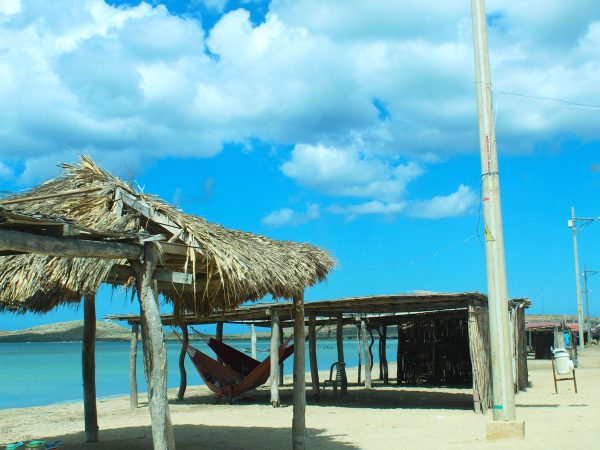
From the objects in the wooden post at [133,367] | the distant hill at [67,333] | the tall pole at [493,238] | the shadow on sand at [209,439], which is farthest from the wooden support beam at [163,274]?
the distant hill at [67,333]

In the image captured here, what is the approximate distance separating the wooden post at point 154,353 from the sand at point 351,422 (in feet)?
9.07

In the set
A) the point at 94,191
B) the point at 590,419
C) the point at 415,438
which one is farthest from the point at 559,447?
the point at 94,191

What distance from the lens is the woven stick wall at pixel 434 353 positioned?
1628cm

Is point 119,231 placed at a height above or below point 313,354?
above

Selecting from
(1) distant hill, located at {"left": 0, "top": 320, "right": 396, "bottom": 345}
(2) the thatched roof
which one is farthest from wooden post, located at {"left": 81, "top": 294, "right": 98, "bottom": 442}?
(1) distant hill, located at {"left": 0, "top": 320, "right": 396, "bottom": 345}

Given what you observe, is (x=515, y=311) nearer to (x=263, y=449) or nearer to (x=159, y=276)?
(x=263, y=449)

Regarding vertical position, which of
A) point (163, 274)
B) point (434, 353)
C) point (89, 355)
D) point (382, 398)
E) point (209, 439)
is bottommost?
point (382, 398)

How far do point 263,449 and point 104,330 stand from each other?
90877mm

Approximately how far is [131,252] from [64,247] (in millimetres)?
612

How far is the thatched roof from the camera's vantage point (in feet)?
16.3

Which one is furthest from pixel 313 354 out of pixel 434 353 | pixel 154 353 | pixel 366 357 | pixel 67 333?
pixel 67 333

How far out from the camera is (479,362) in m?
10.3

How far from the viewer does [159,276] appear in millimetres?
A: 5176

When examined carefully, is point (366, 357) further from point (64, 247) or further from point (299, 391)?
point (64, 247)
